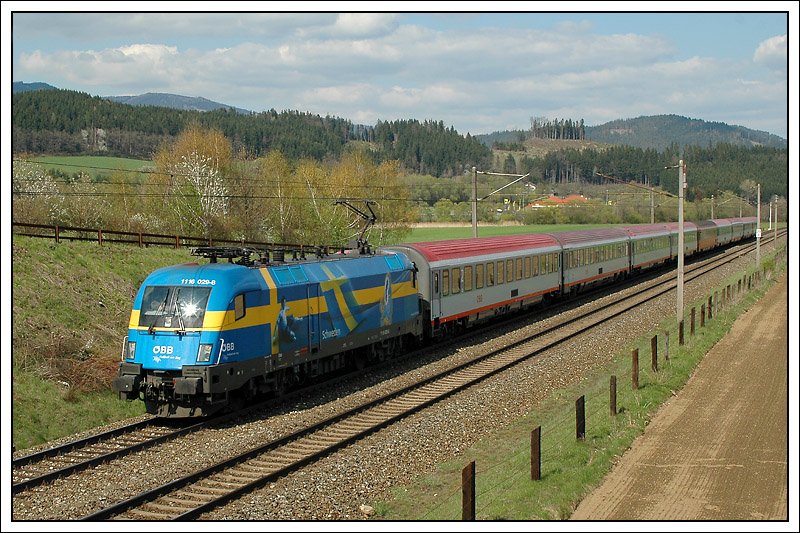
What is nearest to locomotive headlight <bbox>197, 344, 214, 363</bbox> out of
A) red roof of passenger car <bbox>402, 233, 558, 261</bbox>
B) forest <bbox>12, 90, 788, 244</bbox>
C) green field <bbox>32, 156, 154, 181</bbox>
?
red roof of passenger car <bbox>402, 233, 558, 261</bbox>

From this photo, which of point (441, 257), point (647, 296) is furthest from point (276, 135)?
point (441, 257)

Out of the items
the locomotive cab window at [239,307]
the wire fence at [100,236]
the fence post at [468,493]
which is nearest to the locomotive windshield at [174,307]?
the locomotive cab window at [239,307]

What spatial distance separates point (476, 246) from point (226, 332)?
1594cm

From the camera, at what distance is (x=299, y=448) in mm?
16531

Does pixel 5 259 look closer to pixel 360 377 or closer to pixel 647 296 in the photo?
pixel 360 377

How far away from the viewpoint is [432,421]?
1858cm

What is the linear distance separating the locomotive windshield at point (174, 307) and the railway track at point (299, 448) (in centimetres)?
315

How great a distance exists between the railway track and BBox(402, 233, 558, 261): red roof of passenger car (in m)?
3.69

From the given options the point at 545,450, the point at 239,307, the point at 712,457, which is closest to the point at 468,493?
the point at 545,450

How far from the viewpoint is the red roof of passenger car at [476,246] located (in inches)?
1139

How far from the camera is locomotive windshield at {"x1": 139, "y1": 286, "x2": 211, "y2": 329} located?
1784 cm

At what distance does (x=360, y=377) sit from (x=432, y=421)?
5742 millimetres

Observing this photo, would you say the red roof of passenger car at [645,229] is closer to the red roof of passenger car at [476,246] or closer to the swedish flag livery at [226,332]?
the red roof of passenger car at [476,246]

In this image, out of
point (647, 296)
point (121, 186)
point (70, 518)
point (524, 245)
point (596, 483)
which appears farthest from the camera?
point (121, 186)
